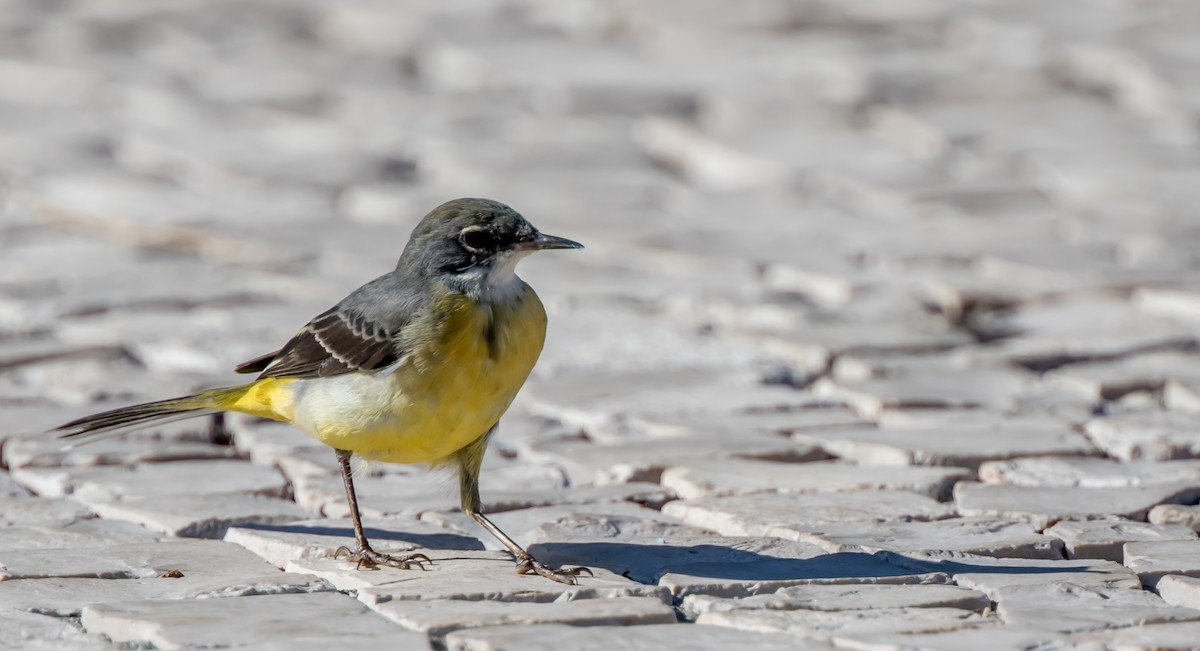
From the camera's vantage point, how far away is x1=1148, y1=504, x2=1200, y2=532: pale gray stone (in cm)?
425

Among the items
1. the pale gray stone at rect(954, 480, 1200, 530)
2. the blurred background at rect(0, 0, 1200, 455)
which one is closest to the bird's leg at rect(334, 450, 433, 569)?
the blurred background at rect(0, 0, 1200, 455)

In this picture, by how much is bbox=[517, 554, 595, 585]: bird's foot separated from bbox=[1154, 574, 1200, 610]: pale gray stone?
124cm

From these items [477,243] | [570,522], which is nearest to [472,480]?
[570,522]

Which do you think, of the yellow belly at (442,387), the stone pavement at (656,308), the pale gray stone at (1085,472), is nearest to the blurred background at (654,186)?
the stone pavement at (656,308)

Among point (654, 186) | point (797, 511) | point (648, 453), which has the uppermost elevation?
point (654, 186)

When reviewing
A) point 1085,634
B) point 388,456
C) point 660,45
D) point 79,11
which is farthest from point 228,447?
point 79,11

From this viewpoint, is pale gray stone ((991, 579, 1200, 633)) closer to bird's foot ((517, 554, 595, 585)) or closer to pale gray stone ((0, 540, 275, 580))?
bird's foot ((517, 554, 595, 585))

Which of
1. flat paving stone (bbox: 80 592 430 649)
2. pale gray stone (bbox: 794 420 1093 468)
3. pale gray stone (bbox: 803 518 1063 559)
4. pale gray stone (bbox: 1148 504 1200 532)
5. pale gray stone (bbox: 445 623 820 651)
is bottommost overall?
flat paving stone (bbox: 80 592 430 649)

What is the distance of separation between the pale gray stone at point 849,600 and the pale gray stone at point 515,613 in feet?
0.33

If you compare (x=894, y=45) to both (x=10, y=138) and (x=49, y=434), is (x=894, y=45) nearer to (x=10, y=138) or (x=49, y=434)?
(x=10, y=138)

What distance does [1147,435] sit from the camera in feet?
16.5

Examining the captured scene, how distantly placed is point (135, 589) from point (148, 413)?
40.2 inches

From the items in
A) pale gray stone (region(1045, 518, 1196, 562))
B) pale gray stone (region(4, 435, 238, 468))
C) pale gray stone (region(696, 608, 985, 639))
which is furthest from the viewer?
pale gray stone (region(4, 435, 238, 468))

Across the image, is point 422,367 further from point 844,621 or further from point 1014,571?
point 1014,571
